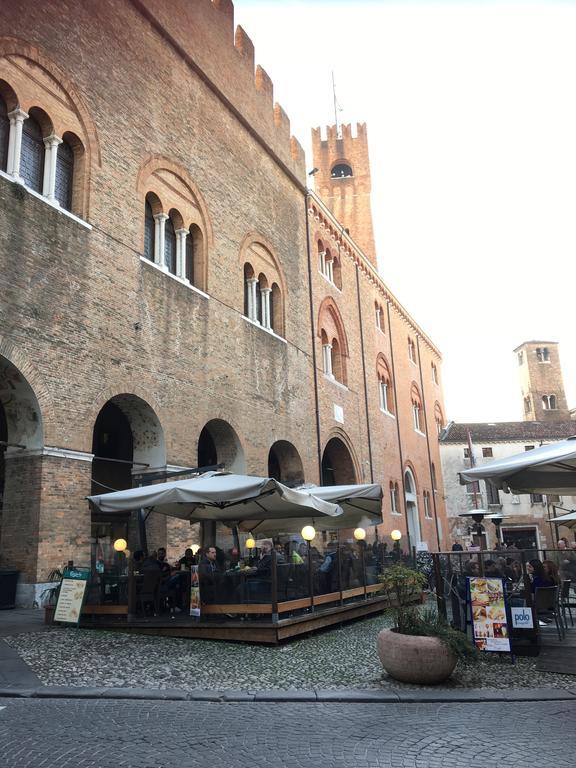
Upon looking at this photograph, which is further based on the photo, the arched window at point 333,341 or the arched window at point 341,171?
the arched window at point 341,171

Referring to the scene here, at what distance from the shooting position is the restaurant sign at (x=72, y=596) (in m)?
9.04

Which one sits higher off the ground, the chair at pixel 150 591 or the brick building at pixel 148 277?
Answer: the brick building at pixel 148 277

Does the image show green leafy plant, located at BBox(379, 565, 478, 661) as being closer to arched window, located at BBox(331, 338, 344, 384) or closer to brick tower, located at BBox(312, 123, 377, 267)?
arched window, located at BBox(331, 338, 344, 384)

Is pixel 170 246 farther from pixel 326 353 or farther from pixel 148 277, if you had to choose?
pixel 326 353

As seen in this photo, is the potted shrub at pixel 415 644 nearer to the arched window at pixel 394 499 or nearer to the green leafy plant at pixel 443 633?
the green leafy plant at pixel 443 633

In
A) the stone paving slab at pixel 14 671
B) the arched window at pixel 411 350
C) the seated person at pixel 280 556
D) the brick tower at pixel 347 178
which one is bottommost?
the stone paving slab at pixel 14 671

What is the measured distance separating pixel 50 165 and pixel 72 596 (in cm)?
801

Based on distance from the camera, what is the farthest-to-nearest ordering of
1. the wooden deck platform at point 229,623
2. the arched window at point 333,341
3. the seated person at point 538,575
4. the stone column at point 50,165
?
1. the arched window at point 333,341
2. the stone column at point 50,165
3. the seated person at point 538,575
4. the wooden deck platform at point 229,623

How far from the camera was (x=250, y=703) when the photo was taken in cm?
575

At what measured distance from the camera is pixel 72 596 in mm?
9133

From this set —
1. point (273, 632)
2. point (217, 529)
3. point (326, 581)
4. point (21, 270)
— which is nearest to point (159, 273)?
point (21, 270)

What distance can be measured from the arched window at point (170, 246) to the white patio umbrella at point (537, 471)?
9.55m

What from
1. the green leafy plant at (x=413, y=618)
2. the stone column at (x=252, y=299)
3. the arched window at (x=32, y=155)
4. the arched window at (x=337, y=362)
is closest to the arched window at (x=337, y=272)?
the arched window at (x=337, y=362)

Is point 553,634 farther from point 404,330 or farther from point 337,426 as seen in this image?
point 404,330
